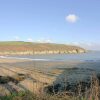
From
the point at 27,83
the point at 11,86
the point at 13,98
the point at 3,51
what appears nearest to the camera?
the point at 13,98

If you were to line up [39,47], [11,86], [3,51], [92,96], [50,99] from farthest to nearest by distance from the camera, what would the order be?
[39,47], [3,51], [11,86], [50,99], [92,96]

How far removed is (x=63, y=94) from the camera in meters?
8.91

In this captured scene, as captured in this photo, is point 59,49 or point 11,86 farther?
point 59,49

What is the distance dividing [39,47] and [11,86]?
4144 inches

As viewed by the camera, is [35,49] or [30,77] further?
[35,49]

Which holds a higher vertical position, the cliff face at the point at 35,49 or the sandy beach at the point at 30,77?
the cliff face at the point at 35,49

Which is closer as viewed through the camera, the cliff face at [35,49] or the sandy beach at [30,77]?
the sandy beach at [30,77]

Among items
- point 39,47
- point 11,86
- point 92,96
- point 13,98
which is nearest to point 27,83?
point 11,86

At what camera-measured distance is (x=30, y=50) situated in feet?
377

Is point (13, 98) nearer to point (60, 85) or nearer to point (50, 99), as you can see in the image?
point (50, 99)

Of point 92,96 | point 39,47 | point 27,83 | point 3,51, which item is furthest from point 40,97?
point 39,47

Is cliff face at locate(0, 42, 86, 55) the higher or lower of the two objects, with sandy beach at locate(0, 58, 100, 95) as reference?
higher

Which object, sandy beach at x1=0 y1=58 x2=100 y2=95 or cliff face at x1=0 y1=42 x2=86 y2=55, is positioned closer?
sandy beach at x1=0 y1=58 x2=100 y2=95

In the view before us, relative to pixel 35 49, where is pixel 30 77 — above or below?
below
